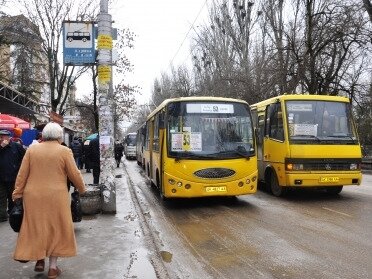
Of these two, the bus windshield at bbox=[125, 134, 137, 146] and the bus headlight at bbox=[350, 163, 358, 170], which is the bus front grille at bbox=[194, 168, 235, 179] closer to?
the bus headlight at bbox=[350, 163, 358, 170]

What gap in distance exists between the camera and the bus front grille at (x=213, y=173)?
434 inches

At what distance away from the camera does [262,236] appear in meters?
8.02

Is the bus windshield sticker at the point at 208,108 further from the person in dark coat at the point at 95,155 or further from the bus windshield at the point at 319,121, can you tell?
the person in dark coat at the point at 95,155

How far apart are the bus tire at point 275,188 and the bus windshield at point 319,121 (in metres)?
1.59

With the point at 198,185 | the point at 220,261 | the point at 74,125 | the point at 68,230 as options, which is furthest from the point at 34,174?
the point at 74,125

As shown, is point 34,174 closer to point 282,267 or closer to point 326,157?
point 282,267

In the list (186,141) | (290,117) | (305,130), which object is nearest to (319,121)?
(305,130)

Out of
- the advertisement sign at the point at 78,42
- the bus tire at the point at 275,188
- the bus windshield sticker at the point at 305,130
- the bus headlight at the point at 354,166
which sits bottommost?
the bus tire at the point at 275,188

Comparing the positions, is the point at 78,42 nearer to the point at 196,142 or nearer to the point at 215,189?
the point at 196,142

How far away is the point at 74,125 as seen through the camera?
Answer: 4869 centimetres

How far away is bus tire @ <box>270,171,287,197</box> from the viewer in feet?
42.4

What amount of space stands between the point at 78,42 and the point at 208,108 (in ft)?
11.6

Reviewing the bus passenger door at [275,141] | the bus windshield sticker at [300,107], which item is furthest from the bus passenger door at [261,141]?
the bus windshield sticker at [300,107]

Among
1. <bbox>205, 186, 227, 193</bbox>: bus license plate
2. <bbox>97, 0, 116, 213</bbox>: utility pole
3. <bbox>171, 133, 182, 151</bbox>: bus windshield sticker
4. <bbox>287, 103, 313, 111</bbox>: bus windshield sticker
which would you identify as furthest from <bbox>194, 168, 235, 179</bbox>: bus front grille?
<bbox>287, 103, 313, 111</bbox>: bus windshield sticker
